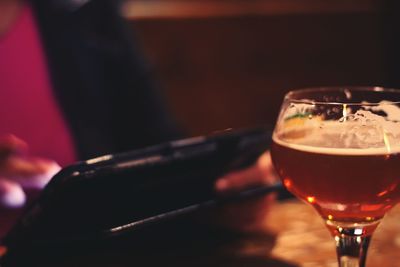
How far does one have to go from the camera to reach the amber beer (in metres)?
0.60

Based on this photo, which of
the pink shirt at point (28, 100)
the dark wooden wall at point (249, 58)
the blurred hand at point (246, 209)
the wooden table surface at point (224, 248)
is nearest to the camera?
the wooden table surface at point (224, 248)

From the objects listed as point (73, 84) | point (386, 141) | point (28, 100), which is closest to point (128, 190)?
point (386, 141)

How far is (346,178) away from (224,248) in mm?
284

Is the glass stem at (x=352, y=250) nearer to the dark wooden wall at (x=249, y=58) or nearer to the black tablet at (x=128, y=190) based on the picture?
the black tablet at (x=128, y=190)

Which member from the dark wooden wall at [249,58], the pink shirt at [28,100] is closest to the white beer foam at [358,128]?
the pink shirt at [28,100]

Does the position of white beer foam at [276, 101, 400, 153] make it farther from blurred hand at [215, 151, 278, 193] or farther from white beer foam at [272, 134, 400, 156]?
blurred hand at [215, 151, 278, 193]

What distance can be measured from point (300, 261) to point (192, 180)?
199 millimetres

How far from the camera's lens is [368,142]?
607 millimetres

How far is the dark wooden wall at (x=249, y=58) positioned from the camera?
271 cm

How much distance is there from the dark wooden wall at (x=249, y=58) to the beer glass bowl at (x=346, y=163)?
1.98 m

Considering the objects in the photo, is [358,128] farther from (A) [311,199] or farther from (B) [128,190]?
(B) [128,190]

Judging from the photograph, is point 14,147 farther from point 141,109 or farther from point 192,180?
point 141,109

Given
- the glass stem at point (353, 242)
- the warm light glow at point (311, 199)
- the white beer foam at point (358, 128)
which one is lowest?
the glass stem at point (353, 242)

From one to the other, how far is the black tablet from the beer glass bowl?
13 centimetres
